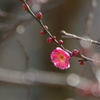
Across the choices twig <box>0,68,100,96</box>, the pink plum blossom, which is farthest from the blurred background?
the pink plum blossom

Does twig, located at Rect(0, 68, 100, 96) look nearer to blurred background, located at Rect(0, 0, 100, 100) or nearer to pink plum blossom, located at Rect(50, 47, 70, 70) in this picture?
blurred background, located at Rect(0, 0, 100, 100)

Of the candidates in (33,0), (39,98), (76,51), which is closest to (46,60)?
(39,98)

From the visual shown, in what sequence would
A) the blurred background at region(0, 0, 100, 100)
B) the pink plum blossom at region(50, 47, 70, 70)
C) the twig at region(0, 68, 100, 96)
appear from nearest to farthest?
1. the pink plum blossom at region(50, 47, 70, 70)
2. the blurred background at region(0, 0, 100, 100)
3. the twig at region(0, 68, 100, 96)

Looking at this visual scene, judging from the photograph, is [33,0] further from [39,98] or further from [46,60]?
[39,98]

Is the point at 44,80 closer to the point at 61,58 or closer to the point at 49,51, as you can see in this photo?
the point at 49,51

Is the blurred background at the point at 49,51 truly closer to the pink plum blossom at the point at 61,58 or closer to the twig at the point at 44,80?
the twig at the point at 44,80

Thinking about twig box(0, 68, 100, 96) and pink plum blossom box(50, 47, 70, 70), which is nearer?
pink plum blossom box(50, 47, 70, 70)
